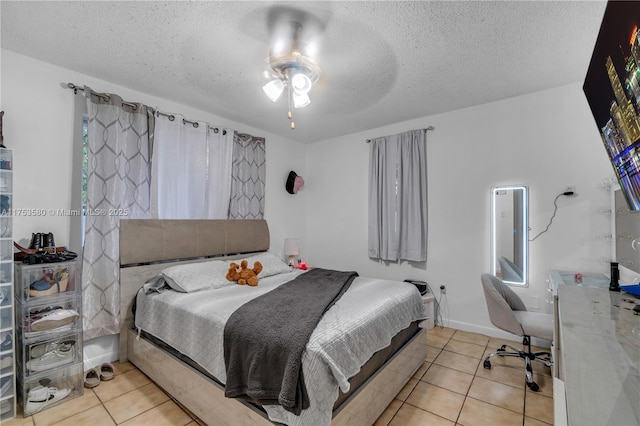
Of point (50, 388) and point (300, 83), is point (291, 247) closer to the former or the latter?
point (300, 83)

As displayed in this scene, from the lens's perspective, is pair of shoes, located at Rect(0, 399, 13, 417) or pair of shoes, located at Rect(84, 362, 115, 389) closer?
pair of shoes, located at Rect(0, 399, 13, 417)

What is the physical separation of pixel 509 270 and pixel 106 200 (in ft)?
13.7

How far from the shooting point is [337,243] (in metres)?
4.64

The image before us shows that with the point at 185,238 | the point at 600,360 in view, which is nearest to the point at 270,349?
the point at 600,360

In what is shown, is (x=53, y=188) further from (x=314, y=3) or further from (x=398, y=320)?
(x=398, y=320)

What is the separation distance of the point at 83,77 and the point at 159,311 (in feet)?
7.32

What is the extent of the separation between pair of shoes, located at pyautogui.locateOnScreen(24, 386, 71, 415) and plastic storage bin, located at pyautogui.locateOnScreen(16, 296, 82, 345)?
1.23ft

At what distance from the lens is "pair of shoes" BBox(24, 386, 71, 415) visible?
6.58ft

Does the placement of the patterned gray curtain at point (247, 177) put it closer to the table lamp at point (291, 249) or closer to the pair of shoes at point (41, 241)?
the table lamp at point (291, 249)

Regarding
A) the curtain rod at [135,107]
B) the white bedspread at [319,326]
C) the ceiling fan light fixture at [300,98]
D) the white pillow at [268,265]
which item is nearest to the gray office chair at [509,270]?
the white bedspread at [319,326]

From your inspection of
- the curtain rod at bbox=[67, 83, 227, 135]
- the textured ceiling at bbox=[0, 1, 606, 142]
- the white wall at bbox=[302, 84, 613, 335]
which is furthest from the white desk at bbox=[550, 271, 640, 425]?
the curtain rod at bbox=[67, 83, 227, 135]

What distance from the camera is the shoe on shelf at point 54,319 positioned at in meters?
2.08

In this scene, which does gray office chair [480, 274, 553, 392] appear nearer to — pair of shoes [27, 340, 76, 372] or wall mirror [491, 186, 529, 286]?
wall mirror [491, 186, 529, 286]

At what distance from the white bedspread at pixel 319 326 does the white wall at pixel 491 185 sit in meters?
1.23
